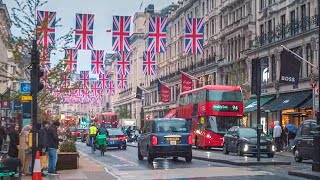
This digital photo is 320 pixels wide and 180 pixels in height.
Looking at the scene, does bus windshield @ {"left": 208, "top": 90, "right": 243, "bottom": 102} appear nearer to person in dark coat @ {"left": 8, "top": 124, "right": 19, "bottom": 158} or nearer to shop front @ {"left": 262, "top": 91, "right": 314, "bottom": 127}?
shop front @ {"left": 262, "top": 91, "right": 314, "bottom": 127}

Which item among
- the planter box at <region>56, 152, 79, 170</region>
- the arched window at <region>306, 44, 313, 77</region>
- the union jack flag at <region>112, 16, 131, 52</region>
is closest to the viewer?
the planter box at <region>56, 152, 79, 170</region>

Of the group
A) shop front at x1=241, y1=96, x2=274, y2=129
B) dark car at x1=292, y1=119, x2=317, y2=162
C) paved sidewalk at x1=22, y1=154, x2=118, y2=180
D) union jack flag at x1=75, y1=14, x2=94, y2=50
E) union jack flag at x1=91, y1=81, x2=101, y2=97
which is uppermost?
union jack flag at x1=75, y1=14, x2=94, y2=50

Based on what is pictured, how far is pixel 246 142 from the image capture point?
100 ft

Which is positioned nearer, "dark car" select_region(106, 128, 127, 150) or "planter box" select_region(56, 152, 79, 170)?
"planter box" select_region(56, 152, 79, 170)

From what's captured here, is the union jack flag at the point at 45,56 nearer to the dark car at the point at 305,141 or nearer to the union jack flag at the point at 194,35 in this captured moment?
the dark car at the point at 305,141

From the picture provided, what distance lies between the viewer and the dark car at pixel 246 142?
30.5 metres

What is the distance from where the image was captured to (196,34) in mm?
45250

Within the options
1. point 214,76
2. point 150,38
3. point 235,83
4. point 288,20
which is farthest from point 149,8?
point 150,38

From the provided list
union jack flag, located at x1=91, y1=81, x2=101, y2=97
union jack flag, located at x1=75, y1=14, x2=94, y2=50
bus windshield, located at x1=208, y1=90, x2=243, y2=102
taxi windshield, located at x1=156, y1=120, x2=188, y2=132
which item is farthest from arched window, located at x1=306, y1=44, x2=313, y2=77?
union jack flag, located at x1=91, y1=81, x2=101, y2=97

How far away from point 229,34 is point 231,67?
3762 millimetres

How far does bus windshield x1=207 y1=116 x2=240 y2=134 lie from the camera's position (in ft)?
130

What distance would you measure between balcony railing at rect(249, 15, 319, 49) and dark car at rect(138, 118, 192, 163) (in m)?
22.1

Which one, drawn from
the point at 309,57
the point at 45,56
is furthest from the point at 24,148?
the point at 309,57

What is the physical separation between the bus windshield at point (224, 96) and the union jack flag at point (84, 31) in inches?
342
